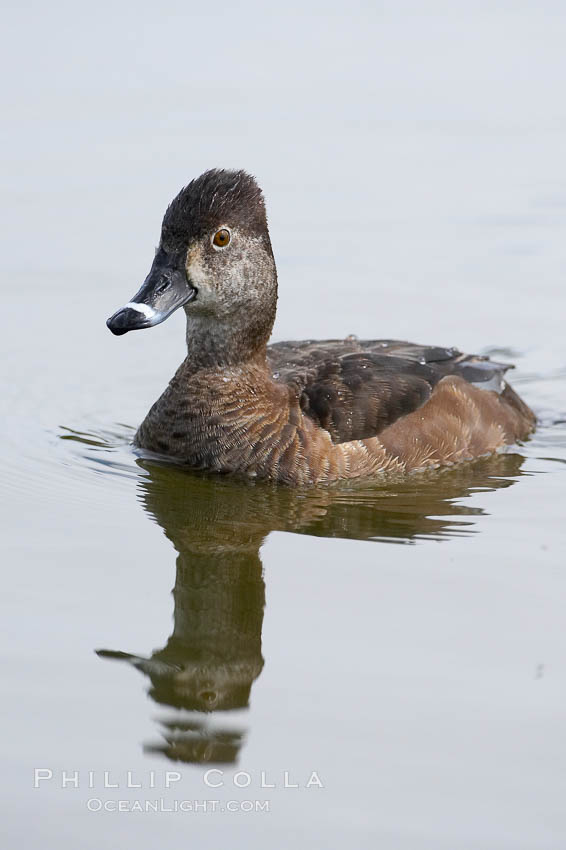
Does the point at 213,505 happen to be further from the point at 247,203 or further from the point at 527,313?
the point at 527,313

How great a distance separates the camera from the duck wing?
9289 mm

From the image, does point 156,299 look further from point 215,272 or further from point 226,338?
point 226,338

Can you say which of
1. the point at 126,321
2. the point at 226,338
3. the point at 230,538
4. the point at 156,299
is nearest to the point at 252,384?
the point at 226,338

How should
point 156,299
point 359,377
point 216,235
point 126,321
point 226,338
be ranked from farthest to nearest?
point 359,377 → point 226,338 → point 216,235 → point 156,299 → point 126,321

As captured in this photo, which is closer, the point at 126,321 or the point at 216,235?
the point at 126,321

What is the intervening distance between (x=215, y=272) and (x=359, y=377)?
44.7 inches

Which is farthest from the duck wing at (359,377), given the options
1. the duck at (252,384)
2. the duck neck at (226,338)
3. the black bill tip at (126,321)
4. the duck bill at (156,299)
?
the black bill tip at (126,321)

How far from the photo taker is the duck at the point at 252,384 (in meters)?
8.92

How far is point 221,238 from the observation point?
355 inches

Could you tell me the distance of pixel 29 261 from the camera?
1241 centimetres

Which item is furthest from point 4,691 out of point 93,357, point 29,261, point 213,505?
point 29,261

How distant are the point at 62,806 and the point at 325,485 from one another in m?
3.87

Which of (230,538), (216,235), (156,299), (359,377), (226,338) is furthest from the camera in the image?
(359,377)

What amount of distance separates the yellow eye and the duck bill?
27 centimetres
